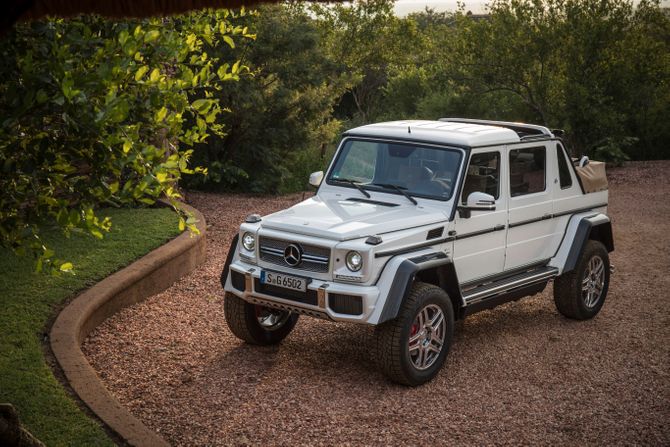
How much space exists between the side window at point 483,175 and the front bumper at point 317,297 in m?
1.51

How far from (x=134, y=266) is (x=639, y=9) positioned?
15712 millimetres

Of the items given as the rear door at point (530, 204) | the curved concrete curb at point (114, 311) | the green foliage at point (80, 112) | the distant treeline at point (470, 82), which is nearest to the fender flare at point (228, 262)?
the curved concrete curb at point (114, 311)

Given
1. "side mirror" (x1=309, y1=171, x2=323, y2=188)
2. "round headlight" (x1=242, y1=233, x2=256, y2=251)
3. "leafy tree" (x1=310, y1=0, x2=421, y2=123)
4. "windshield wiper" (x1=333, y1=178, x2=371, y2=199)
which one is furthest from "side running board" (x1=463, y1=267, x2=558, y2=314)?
"leafy tree" (x1=310, y1=0, x2=421, y2=123)

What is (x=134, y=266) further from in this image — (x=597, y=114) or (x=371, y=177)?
(x=597, y=114)

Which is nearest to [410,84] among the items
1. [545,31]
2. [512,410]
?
[545,31]

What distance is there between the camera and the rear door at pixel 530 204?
7.95 meters

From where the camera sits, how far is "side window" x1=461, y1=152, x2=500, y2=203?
295 inches

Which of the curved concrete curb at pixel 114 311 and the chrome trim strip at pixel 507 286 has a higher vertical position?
the chrome trim strip at pixel 507 286

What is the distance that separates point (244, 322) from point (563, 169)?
352 centimetres

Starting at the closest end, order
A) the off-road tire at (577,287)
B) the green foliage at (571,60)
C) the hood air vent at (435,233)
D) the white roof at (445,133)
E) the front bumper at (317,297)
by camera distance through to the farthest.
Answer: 1. the front bumper at (317,297)
2. the hood air vent at (435,233)
3. the white roof at (445,133)
4. the off-road tire at (577,287)
5. the green foliage at (571,60)

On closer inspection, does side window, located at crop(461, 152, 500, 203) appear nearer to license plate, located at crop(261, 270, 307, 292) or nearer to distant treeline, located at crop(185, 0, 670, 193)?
license plate, located at crop(261, 270, 307, 292)

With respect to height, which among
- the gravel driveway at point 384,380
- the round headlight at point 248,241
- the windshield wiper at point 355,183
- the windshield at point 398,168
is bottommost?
the gravel driveway at point 384,380

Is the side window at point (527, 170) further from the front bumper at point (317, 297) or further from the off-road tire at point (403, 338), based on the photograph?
the front bumper at point (317, 297)

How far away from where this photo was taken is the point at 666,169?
20938mm
